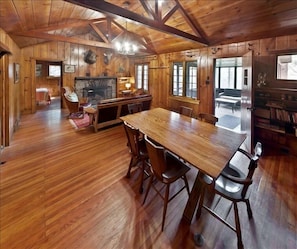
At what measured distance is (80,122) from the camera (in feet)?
19.5

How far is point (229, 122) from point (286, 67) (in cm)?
281

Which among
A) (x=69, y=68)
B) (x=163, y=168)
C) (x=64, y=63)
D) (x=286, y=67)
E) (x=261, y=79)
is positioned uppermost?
(x=64, y=63)

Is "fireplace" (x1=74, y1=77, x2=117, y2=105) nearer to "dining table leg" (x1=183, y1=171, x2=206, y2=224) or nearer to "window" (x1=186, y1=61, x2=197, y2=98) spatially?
"window" (x1=186, y1=61, x2=197, y2=98)

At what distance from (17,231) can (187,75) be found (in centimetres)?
602

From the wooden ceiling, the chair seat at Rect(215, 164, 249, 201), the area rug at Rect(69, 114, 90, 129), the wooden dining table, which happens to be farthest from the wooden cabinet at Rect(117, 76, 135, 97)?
the chair seat at Rect(215, 164, 249, 201)

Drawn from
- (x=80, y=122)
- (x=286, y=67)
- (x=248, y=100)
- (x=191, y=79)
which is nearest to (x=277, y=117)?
(x=248, y=100)

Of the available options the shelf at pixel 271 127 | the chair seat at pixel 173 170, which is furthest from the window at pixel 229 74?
the chair seat at pixel 173 170

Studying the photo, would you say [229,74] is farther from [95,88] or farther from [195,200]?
[195,200]

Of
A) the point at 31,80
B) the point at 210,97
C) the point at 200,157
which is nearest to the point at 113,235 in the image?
the point at 200,157

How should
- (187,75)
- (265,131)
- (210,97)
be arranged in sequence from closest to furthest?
1. (265,131)
2. (210,97)
3. (187,75)

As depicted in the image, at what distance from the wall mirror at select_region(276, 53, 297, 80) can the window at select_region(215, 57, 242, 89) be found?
566 cm

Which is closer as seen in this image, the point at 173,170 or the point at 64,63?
the point at 173,170

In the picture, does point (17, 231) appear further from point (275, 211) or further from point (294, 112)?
point (294, 112)

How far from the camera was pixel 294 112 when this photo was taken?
3.59 metres
